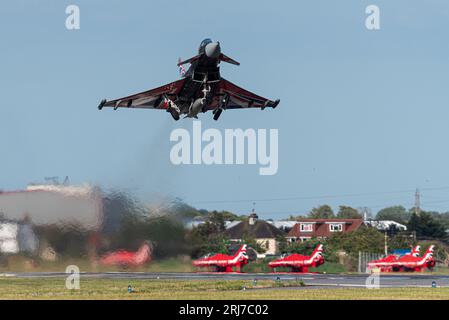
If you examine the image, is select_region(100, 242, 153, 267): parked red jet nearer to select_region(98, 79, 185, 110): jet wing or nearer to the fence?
select_region(98, 79, 185, 110): jet wing

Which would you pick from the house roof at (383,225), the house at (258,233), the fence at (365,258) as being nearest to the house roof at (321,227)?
the house roof at (383,225)

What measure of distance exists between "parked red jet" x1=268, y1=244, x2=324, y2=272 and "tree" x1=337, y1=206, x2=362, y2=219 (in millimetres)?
58501

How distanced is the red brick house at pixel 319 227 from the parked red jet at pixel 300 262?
3244 centimetres

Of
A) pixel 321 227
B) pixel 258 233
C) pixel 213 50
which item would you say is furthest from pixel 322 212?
pixel 213 50

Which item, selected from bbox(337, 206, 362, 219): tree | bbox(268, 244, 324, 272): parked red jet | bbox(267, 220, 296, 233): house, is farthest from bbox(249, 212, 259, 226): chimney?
bbox(337, 206, 362, 219): tree

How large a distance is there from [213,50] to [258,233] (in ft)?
168

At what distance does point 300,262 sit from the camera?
69.3 meters

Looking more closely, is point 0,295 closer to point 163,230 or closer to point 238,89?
point 163,230

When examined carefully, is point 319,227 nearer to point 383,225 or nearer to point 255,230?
point 383,225

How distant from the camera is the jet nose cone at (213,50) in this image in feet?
125

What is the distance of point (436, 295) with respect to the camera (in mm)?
37500

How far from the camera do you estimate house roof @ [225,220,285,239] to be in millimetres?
82400

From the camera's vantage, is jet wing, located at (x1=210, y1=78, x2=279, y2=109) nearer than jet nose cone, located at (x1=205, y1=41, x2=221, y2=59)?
No
